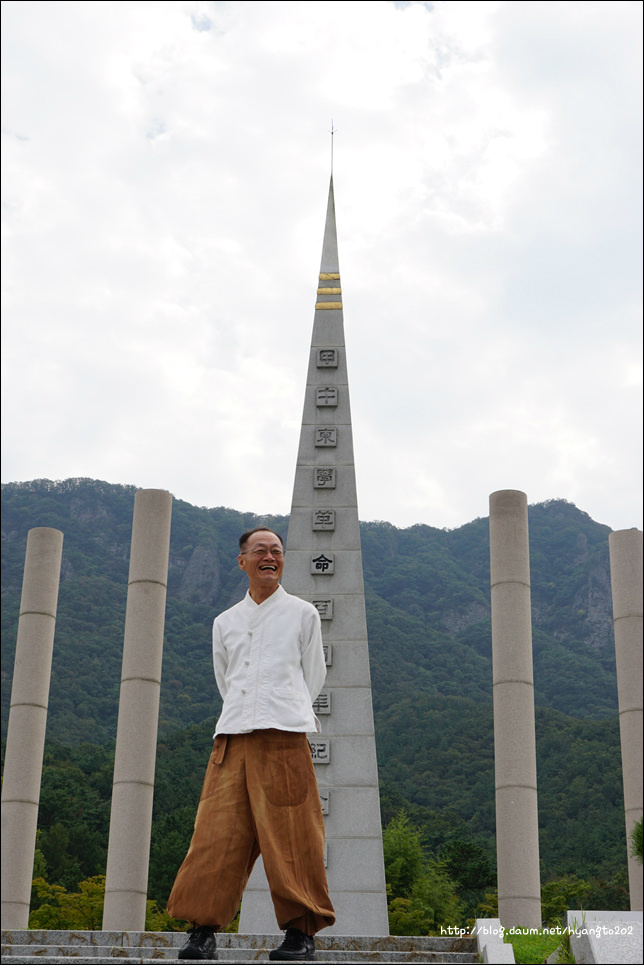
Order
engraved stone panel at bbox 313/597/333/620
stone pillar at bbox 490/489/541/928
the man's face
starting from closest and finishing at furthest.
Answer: the man's face < engraved stone panel at bbox 313/597/333/620 < stone pillar at bbox 490/489/541/928

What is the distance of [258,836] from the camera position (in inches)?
186

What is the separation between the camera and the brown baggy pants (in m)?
4.63

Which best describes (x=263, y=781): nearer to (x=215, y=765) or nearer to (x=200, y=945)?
(x=215, y=765)

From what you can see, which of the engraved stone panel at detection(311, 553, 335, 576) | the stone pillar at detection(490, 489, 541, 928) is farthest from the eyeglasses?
the stone pillar at detection(490, 489, 541, 928)

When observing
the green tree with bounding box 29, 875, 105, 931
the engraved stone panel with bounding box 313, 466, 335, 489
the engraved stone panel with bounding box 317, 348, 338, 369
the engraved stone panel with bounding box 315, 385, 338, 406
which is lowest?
the green tree with bounding box 29, 875, 105, 931

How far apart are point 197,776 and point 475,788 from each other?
6767mm

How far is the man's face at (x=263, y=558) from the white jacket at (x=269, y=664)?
0.35ft

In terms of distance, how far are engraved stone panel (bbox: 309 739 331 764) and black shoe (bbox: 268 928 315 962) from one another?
4.54 metres

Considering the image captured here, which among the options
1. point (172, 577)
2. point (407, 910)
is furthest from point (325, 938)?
point (172, 577)

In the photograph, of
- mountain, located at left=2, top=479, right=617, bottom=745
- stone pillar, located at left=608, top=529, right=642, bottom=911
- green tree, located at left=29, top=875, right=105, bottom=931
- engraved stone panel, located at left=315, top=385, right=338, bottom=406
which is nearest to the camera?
engraved stone panel, located at left=315, top=385, right=338, bottom=406

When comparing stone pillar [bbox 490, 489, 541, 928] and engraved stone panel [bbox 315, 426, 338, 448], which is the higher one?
engraved stone panel [bbox 315, 426, 338, 448]

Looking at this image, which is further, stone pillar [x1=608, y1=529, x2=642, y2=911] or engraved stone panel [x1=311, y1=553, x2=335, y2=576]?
stone pillar [x1=608, y1=529, x2=642, y2=911]

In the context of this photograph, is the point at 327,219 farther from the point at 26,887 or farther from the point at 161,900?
the point at 161,900

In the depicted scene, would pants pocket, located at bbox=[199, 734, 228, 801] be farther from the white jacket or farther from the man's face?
the man's face
